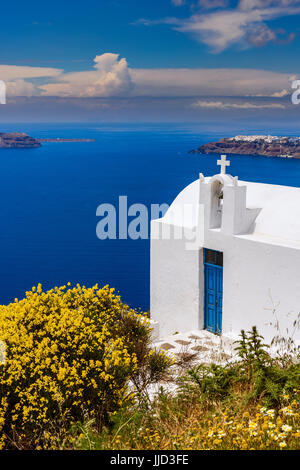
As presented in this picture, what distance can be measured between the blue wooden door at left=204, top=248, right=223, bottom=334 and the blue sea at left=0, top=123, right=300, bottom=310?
22.8m

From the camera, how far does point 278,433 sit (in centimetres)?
443

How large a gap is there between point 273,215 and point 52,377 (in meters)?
7.66

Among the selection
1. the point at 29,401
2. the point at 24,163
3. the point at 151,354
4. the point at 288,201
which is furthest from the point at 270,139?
the point at 24,163

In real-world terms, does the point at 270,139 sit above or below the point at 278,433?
above

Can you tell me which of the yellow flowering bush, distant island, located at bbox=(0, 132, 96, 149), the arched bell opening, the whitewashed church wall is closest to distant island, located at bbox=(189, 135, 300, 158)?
the whitewashed church wall

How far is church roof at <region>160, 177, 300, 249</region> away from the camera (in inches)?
450

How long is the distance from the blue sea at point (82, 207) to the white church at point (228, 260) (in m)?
22.0

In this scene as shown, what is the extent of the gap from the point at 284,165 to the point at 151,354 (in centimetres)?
5389

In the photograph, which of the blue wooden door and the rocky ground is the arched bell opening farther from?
the rocky ground

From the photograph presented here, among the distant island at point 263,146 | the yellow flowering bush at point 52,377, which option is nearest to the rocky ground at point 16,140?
the distant island at point 263,146

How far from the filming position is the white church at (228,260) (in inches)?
429

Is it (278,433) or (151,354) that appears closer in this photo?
(278,433)

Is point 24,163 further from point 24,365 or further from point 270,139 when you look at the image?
point 24,365

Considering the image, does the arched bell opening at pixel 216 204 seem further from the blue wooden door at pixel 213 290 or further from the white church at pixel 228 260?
the blue wooden door at pixel 213 290
